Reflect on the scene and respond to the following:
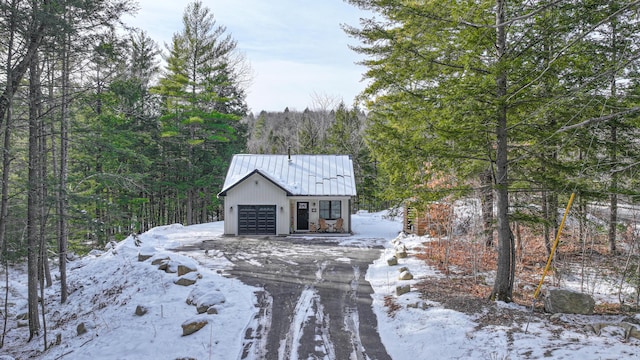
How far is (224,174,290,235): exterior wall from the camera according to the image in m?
20.5

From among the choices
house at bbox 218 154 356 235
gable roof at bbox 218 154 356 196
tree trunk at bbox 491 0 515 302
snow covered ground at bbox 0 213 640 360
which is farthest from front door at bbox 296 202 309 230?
tree trunk at bbox 491 0 515 302

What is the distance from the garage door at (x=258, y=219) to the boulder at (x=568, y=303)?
1477 cm

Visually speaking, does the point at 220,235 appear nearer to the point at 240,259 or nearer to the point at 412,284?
the point at 240,259

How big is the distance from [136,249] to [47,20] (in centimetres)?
904

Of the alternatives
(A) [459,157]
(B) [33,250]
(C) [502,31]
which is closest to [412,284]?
(A) [459,157]

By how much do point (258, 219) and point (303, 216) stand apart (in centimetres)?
255

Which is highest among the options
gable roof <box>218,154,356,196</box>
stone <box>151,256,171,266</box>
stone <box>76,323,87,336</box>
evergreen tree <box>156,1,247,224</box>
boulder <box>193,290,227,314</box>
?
evergreen tree <box>156,1,247,224</box>

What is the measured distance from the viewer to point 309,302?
31.2 feet

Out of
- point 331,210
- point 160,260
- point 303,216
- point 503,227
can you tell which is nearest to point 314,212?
point 303,216

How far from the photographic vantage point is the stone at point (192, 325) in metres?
7.95

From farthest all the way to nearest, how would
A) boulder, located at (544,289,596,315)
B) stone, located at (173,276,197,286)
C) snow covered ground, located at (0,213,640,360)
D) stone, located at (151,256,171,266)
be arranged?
stone, located at (151,256,171,266) < stone, located at (173,276,197,286) < boulder, located at (544,289,596,315) < snow covered ground, located at (0,213,640,360)

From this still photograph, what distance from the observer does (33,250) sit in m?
9.53

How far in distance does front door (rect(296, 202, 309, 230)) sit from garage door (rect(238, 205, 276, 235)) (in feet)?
4.94

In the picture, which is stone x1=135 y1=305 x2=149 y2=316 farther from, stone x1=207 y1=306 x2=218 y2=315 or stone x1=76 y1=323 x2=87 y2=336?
stone x1=207 y1=306 x2=218 y2=315
